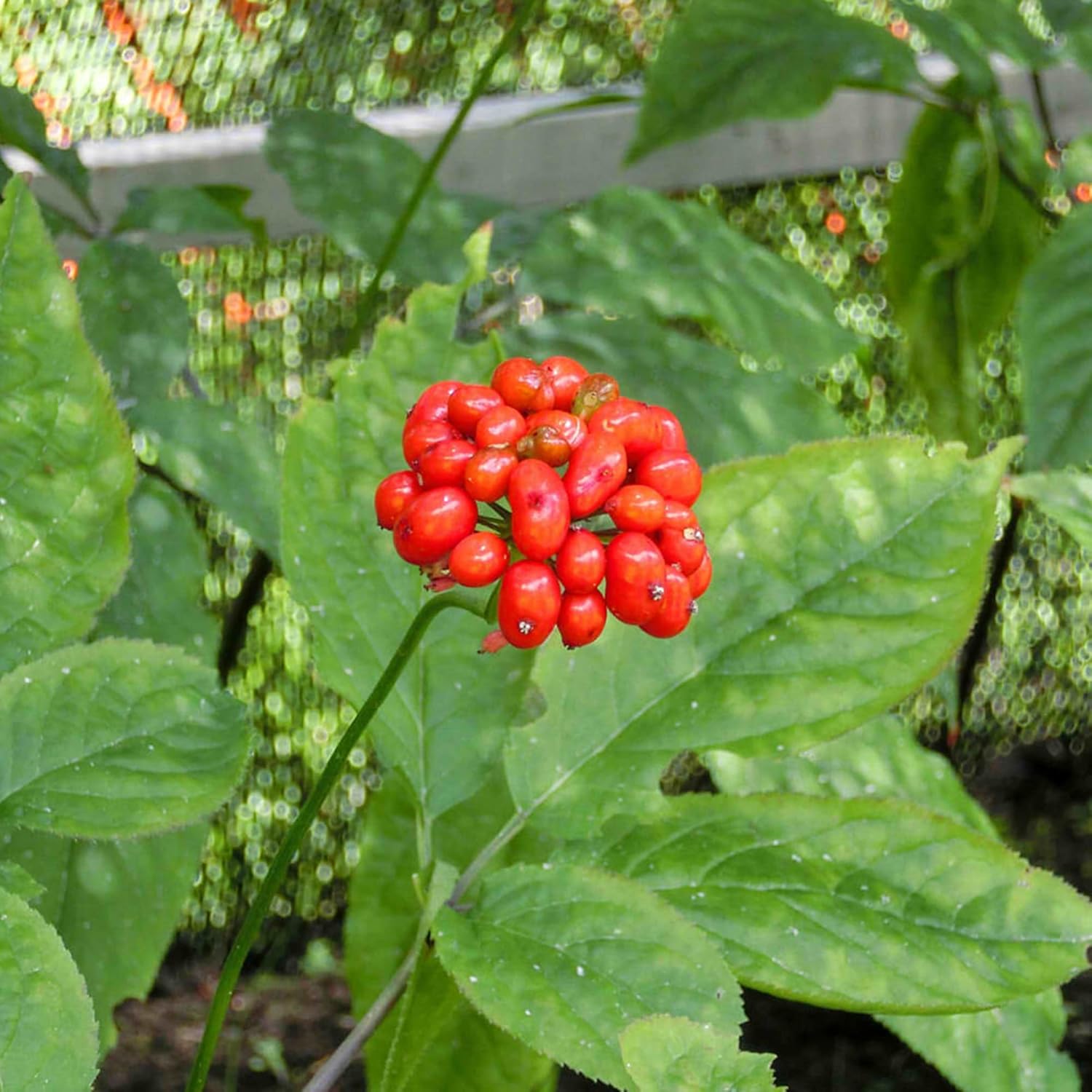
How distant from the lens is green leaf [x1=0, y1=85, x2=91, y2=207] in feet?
2.56

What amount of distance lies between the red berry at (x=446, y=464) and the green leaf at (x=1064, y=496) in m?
0.26

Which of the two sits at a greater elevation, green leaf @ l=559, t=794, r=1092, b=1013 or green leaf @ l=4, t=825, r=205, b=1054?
green leaf @ l=559, t=794, r=1092, b=1013

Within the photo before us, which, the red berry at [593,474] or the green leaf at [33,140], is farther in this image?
the green leaf at [33,140]

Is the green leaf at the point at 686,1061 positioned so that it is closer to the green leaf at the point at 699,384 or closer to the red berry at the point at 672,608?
the red berry at the point at 672,608

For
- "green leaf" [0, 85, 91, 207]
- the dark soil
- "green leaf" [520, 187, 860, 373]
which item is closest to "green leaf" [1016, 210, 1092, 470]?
"green leaf" [520, 187, 860, 373]

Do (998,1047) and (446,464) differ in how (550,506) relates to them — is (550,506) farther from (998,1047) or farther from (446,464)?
(998,1047)

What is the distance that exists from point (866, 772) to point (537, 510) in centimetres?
38

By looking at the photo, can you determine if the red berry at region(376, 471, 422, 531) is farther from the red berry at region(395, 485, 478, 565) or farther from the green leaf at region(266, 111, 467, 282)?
the green leaf at region(266, 111, 467, 282)

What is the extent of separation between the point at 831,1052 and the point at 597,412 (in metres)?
1.26

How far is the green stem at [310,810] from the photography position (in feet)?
1.27

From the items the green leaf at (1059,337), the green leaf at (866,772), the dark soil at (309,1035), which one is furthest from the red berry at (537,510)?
the dark soil at (309,1035)

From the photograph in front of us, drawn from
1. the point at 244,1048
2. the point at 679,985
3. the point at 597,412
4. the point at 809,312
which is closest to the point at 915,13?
the point at 809,312

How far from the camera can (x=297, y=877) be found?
161 cm

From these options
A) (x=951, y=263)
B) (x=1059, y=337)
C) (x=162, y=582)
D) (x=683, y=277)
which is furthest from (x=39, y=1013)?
(x=951, y=263)
